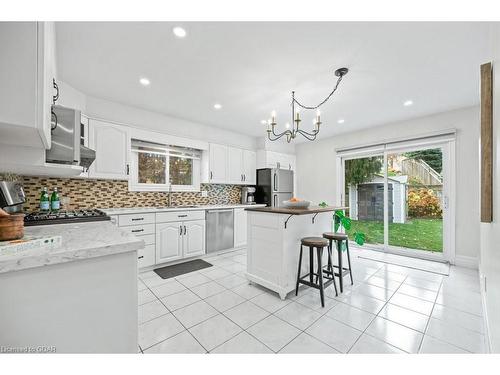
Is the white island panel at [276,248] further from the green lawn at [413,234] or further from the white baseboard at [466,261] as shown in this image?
the white baseboard at [466,261]

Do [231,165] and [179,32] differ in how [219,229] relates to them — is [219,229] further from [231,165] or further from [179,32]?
[179,32]

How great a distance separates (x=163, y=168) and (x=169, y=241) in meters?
1.41

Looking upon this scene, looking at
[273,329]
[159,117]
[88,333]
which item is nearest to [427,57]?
[273,329]

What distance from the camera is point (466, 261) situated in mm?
3330

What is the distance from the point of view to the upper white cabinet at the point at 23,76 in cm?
93

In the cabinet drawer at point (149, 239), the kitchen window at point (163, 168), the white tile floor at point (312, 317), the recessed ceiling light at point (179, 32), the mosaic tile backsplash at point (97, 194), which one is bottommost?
the white tile floor at point (312, 317)

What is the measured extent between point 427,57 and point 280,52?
4.85ft

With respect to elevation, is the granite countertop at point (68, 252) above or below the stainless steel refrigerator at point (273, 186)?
below

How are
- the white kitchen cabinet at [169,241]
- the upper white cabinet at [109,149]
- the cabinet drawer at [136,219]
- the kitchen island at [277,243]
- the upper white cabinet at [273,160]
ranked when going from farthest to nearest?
1. the upper white cabinet at [273,160]
2. the white kitchen cabinet at [169,241]
3. the upper white cabinet at [109,149]
4. the cabinet drawer at [136,219]
5. the kitchen island at [277,243]

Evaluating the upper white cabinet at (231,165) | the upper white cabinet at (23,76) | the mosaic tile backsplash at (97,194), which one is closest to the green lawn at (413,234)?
the upper white cabinet at (231,165)

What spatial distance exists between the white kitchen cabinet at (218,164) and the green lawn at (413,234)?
3346 mm

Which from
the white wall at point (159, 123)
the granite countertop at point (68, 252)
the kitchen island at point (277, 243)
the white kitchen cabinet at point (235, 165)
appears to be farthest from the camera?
the white kitchen cabinet at point (235, 165)

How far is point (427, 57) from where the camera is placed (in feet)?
6.89

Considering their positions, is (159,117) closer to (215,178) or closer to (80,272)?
(215,178)
